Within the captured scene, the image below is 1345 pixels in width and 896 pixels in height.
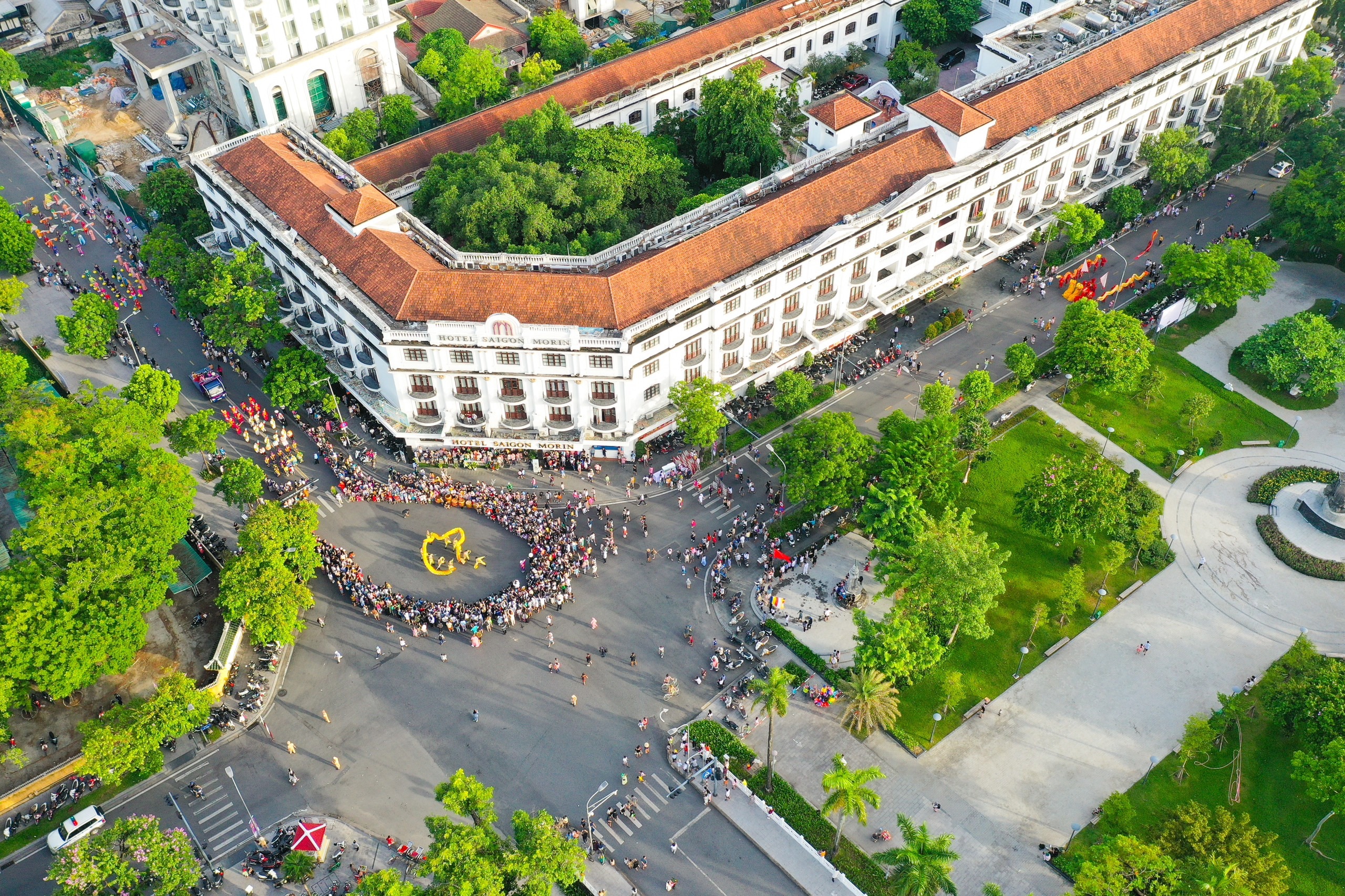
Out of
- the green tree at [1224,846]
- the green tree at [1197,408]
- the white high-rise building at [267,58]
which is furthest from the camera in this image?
the white high-rise building at [267,58]

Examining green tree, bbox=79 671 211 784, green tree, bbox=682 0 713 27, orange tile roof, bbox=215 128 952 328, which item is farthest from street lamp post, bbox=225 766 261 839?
green tree, bbox=682 0 713 27

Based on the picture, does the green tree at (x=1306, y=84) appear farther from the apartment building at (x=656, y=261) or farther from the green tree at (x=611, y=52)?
the green tree at (x=611, y=52)

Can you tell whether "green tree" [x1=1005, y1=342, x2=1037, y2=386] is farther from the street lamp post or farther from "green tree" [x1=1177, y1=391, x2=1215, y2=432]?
the street lamp post

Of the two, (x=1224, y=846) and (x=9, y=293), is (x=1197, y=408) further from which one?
(x=9, y=293)

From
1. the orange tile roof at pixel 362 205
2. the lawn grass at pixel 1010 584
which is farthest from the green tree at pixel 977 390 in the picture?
the orange tile roof at pixel 362 205

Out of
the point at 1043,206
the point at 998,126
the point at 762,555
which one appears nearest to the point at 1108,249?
the point at 1043,206

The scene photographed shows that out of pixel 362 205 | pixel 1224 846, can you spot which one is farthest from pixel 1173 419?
pixel 362 205
